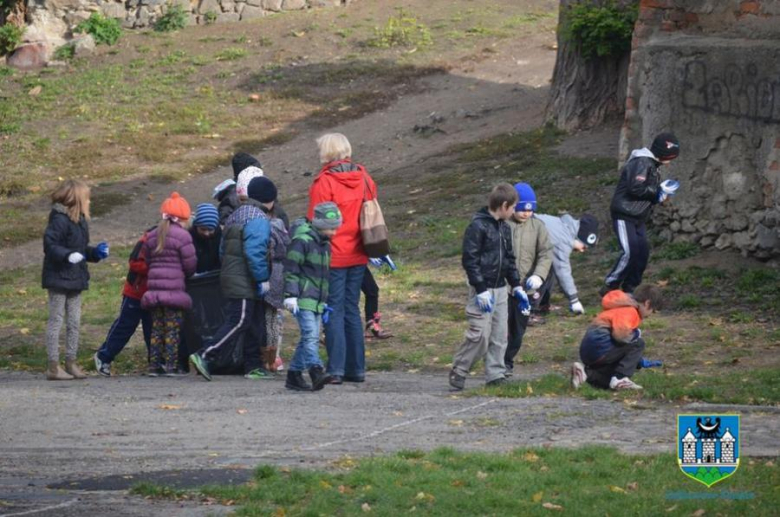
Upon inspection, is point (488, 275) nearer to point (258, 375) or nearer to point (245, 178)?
point (258, 375)

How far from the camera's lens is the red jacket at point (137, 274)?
11.8 meters

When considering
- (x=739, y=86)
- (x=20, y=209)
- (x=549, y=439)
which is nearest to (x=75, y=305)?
(x=549, y=439)

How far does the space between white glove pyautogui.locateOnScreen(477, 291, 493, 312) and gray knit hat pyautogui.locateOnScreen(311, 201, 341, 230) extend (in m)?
1.14

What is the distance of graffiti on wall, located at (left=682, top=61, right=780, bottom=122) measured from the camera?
14.2 metres

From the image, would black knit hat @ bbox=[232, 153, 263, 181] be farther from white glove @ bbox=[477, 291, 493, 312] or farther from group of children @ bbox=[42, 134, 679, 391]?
white glove @ bbox=[477, 291, 493, 312]

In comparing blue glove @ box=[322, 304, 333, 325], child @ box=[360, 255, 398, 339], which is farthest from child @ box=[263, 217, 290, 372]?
child @ box=[360, 255, 398, 339]

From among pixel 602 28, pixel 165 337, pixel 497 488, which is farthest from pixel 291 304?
pixel 602 28

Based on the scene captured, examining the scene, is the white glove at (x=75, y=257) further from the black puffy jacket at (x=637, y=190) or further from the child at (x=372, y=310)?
the black puffy jacket at (x=637, y=190)

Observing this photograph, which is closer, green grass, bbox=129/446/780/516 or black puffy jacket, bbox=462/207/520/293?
green grass, bbox=129/446/780/516

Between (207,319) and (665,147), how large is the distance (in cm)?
445

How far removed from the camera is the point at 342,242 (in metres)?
10.8

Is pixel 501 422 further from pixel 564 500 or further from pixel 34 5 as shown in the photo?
pixel 34 5

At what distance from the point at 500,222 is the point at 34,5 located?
2141 centimetres

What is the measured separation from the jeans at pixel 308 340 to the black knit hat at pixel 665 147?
14.0ft
